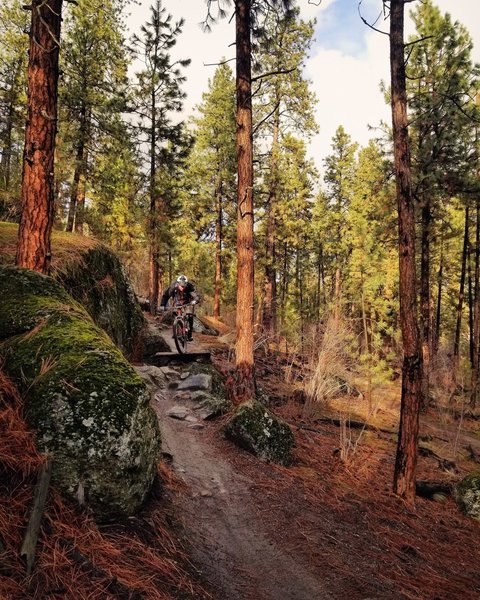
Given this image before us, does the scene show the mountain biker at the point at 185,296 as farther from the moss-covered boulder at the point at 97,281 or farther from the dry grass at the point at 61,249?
the dry grass at the point at 61,249

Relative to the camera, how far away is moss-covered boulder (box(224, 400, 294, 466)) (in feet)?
19.8

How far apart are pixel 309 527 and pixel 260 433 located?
6.23ft

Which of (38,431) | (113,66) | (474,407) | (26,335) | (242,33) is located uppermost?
(113,66)

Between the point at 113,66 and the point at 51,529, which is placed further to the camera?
the point at 113,66

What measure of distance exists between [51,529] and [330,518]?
3.44 m

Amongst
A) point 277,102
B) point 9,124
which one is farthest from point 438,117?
point 9,124

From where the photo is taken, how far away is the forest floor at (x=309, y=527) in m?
3.41

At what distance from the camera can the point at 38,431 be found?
8.77ft

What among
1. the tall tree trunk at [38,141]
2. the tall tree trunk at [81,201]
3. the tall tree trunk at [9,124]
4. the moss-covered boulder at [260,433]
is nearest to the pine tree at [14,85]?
the tall tree trunk at [9,124]

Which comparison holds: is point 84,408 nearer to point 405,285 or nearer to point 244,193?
point 405,285

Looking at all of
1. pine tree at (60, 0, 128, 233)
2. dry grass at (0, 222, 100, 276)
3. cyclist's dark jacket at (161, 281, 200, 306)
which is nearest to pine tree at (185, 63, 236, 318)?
pine tree at (60, 0, 128, 233)

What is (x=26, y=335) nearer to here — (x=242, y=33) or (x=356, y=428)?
(x=242, y=33)

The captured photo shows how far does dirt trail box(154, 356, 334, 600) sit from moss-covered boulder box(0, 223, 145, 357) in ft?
12.0

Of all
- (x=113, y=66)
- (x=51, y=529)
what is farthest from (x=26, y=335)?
(x=113, y=66)
